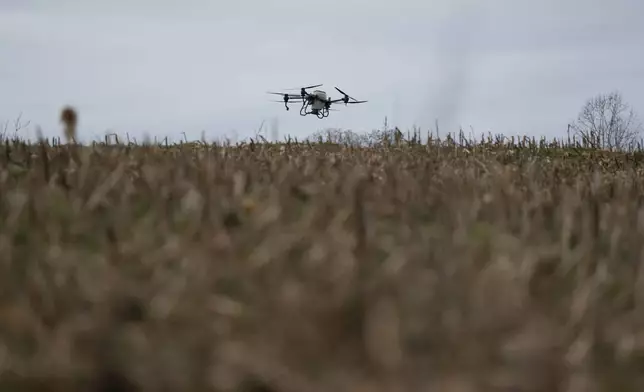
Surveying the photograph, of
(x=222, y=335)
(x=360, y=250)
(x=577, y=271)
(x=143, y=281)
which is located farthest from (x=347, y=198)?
(x=222, y=335)

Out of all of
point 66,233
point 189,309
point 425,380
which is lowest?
point 425,380

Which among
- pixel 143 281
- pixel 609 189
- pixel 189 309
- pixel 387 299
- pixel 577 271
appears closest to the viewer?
pixel 189 309

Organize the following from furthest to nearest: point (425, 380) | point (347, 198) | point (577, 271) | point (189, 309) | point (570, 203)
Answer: point (570, 203) → point (347, 198) → point (577, 271) → point (189, 309) → point (425, 380)

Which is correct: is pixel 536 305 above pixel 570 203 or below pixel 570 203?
below

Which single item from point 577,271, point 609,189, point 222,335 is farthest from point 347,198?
point 609,189

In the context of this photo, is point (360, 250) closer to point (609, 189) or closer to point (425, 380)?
point (425, 380)

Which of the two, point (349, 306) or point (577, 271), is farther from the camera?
point (577, 271)
